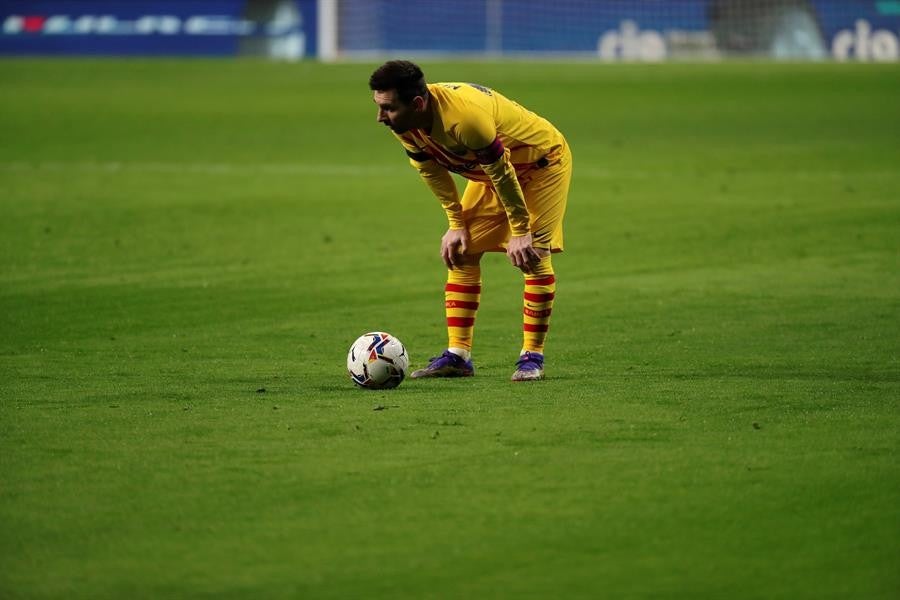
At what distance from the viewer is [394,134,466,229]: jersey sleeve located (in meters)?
9.28

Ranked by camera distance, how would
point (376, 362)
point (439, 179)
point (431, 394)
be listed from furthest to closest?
point (439, 179) → point (376, 362) → point (431, 394)

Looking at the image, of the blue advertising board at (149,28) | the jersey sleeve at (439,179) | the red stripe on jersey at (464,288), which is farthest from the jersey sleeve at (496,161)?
the blue advertising board at (149,28)

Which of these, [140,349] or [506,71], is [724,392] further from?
[506,71]

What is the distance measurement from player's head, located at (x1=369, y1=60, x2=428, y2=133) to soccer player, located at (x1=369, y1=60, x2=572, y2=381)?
0.8 inches

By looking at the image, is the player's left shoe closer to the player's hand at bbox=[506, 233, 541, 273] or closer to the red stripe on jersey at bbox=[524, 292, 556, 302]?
the red stripe on jersey at bbox=[524, 292, 556, 302]

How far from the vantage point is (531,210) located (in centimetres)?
955

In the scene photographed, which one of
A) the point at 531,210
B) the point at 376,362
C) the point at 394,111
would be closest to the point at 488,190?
the point at 531,210

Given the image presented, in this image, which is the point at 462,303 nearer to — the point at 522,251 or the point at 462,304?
the point at 462,304

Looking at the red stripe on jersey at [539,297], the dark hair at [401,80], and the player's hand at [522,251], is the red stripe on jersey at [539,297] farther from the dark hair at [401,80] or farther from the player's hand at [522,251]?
the dark hair at [401,80]

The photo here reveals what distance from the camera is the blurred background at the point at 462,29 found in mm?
39156

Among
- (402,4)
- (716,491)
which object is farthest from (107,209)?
(402,4)

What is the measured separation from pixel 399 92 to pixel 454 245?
1.40m

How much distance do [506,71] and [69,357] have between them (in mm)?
28859

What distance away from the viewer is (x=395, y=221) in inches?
697
